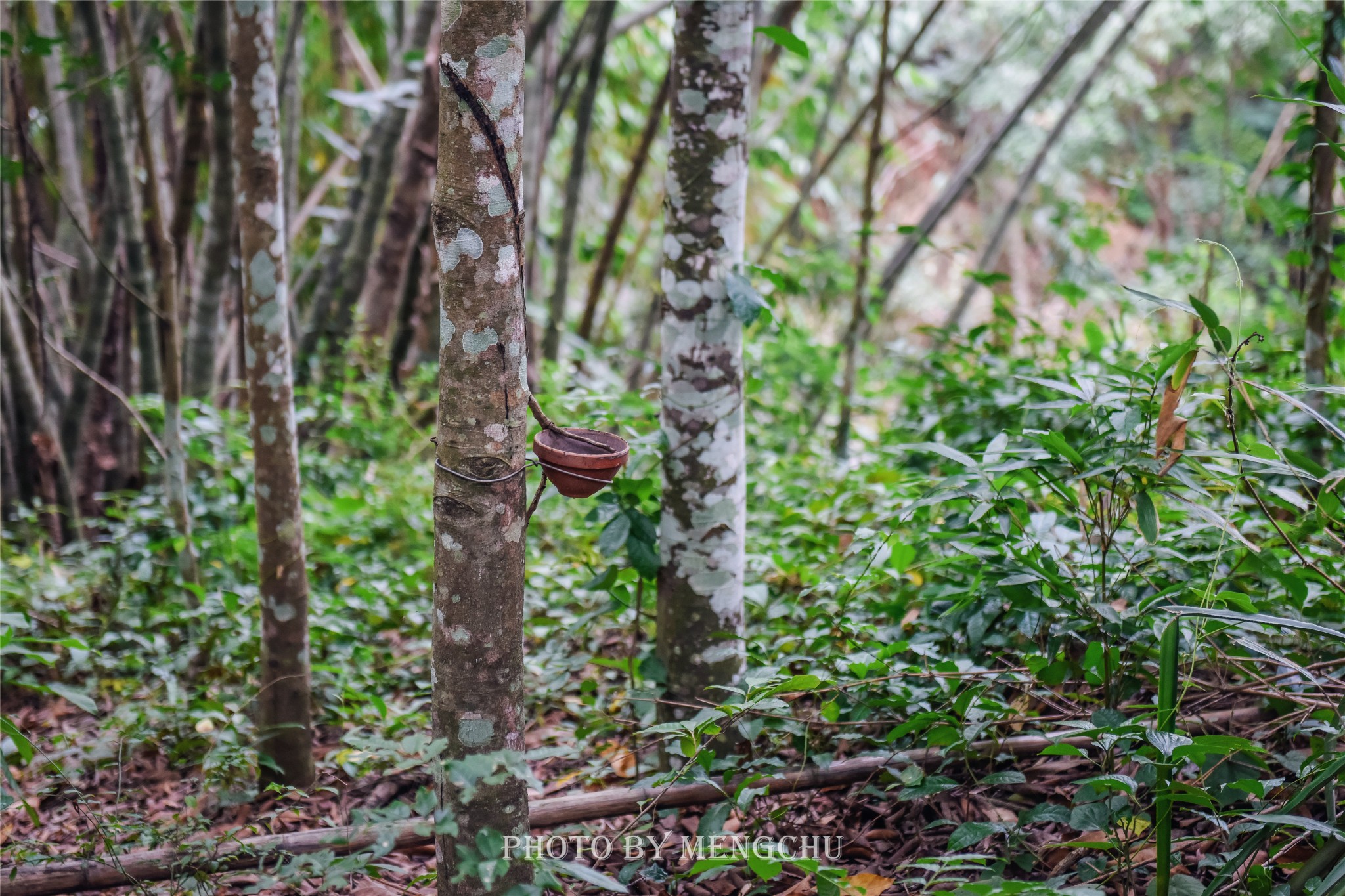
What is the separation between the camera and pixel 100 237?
12.6 feet

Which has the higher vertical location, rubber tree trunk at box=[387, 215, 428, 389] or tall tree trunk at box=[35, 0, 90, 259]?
tall tree trunk at box=[35, 0, 90, 259]

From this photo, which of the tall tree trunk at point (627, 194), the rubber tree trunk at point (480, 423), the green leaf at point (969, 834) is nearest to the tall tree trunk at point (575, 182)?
the tall tree trunk at point (627, 194)

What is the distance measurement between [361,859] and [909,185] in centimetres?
1142

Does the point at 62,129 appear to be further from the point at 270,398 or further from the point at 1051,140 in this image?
the point at 1051,140

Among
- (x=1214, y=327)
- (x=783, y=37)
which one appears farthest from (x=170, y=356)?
(x=1214, y=327)

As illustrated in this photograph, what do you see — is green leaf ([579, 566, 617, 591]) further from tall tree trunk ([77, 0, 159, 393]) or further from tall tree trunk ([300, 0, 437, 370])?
tall tree trunk ([300, 0, 437, 370])

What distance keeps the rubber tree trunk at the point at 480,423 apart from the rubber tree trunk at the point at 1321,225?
223cm

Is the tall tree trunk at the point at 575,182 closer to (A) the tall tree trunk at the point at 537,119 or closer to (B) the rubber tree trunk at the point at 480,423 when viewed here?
(A) the tall tree trunk at the point at 537,119

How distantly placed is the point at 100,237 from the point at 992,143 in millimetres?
4145

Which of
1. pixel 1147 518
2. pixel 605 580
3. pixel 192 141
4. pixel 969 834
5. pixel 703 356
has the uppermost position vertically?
pixel 192 141

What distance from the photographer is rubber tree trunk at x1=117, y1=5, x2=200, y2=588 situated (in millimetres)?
2561

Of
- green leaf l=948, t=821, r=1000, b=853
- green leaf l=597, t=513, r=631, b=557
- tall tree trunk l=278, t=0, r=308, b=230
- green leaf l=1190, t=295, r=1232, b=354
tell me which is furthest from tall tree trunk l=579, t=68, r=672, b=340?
green leaf l=948, t=821, r=1000, b=853

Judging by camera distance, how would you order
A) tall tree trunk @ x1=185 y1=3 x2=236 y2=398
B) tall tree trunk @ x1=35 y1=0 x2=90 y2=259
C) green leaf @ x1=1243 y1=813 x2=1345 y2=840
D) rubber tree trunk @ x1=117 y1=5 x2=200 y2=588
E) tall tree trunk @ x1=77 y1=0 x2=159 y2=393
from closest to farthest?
green leaf @ x1=1243 y1=813 x2=1345 y2=840 < rubber tree trunk @ x1=117 y1=5 x2=200 y2=588 < tall tree trunk @ x1=185 y1=3 x2=236 y2=398 < tall tree trunk @ x1=77 y1=0 x2=159 y2=393 < tall tree trunk @ x1=35 y1=0 x2=90 y2=259

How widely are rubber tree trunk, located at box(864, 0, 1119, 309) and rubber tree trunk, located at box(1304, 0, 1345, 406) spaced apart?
154 cm
